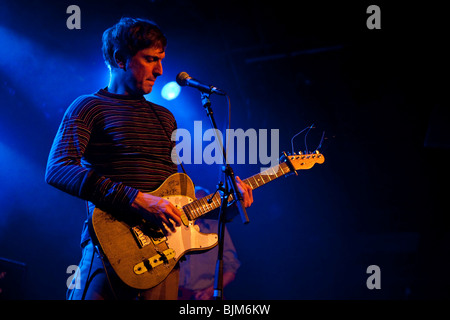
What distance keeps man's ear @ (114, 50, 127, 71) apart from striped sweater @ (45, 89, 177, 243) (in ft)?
0.92

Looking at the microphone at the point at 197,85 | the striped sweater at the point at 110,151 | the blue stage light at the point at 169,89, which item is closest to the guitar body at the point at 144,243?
the striped sweater at the point at 110,151

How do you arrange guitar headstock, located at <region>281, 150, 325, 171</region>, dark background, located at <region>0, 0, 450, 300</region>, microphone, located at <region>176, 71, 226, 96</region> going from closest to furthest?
microphone, located at <region>176, 71, 226, 96</region>, guitar headstock, located at <region>281, 150, 325, 171</region>, dark background, located at <region>0, 0, 450, 300</region>

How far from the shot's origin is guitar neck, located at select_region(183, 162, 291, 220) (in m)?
2.30

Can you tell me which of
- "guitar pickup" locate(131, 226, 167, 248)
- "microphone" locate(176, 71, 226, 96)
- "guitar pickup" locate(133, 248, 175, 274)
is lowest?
"guitar pickup" locate(133, 248, 175, 274)

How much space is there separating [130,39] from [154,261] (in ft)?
5.37

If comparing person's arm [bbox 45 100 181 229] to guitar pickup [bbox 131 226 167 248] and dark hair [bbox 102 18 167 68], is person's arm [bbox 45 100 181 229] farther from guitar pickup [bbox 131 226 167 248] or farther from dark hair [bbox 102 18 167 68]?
dark hair [bbox 102 18 167 68]

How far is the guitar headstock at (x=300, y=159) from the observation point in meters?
2.89

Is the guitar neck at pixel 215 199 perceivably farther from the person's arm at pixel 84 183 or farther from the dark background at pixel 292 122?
→ the dark background at pixel 292 122

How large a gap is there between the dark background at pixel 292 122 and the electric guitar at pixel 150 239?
286 centimetres

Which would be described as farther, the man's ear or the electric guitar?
the man's ear

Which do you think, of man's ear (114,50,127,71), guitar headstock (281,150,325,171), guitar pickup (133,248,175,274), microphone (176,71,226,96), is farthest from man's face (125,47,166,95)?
guitar headstock (281,150,325,171)

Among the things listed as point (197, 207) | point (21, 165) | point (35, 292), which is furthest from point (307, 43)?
point (35, 292)

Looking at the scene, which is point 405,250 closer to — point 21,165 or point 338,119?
point 338,119

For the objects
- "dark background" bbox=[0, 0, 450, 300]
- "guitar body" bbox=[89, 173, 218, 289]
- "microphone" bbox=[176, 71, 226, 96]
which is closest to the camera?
"guitar body" bbox=[89, 173, 218, 289]
